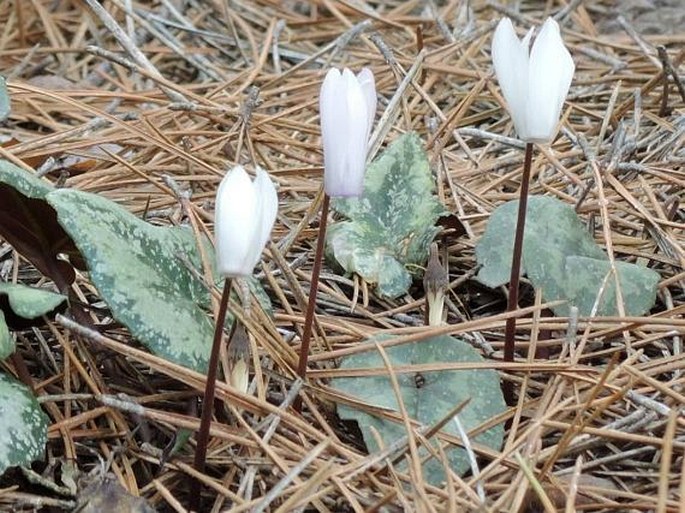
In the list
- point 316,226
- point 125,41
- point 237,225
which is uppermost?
point 237,225

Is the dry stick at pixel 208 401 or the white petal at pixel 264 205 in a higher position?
the white petal at pixel 264 205

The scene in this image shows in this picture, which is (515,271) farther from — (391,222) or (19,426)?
(19,426)

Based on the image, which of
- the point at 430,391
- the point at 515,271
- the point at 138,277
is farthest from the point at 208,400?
the point at 515,271

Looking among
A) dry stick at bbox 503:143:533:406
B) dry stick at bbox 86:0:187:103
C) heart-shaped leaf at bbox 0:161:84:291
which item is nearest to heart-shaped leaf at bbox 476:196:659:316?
dry stick at bbox 503:143:533:406

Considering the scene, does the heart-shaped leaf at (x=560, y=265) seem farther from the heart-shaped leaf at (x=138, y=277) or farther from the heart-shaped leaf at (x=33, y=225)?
the heart-shaped leaf at (x=33, y=225)

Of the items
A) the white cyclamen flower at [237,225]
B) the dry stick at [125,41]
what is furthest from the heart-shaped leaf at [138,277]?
the dry stick at [125,41]

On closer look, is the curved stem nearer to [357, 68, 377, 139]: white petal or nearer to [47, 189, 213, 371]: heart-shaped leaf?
[47, 189, 213, 371]: heart-shaped leaf

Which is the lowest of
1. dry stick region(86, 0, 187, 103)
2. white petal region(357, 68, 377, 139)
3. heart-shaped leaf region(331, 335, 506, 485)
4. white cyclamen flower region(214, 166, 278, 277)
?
heart-shaped leaf region(331, 335, 506, 485)
